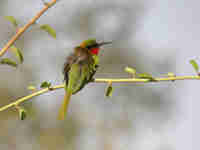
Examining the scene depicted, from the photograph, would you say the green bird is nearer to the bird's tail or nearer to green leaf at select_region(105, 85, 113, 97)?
the bird's tail

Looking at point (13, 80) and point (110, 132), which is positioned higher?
point (13, 80)

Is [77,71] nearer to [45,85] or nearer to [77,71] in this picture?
[77,71]

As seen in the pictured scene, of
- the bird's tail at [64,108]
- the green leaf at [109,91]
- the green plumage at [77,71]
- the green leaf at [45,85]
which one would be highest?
the green plumage at [77,71]

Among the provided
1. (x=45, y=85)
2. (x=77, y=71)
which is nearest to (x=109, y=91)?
(x=45, y=85)

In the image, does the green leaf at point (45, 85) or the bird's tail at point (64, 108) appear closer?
the green leaf at point (45, 85)

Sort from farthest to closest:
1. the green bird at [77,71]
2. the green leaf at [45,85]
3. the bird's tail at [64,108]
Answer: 1. the green bird at [77,71]
2. the bird's tail at [64,108]
3. the green leaf at [45,85]

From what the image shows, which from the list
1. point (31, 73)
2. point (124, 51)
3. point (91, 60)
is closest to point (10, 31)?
point (31, 73)

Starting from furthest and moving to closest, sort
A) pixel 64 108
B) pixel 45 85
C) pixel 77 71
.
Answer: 1. pixel 77 71
2. pixel 64 108
3. pixel 45 85

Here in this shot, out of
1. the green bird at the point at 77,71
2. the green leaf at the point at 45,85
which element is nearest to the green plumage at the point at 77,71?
the green bird at the point at 77,71

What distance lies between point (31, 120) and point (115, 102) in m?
2.36

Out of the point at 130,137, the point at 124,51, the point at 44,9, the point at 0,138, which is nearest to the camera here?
the point at 44,9

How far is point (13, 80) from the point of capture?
967 cm

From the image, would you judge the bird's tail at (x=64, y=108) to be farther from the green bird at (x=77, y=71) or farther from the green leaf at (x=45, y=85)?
the green leaf at (x=45, y=85)

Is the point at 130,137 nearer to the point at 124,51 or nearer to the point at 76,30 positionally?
the point at 124,51
